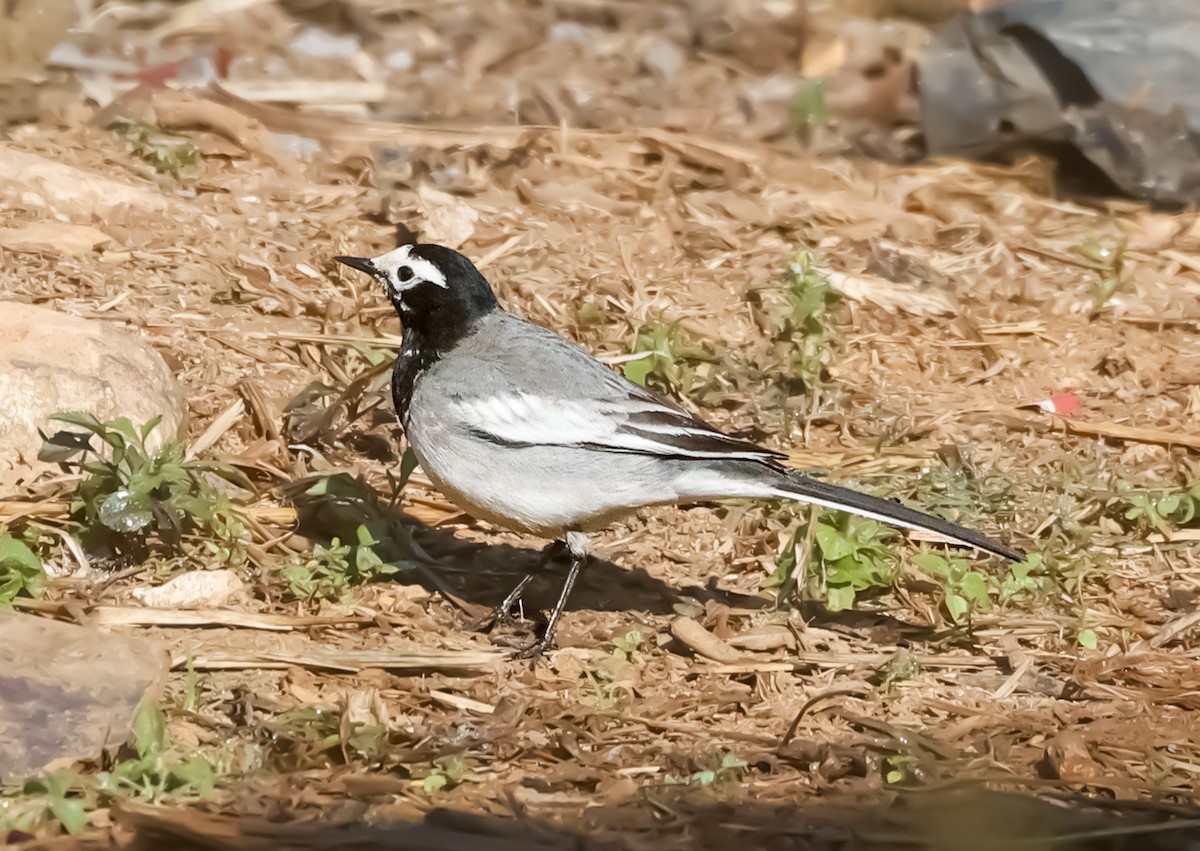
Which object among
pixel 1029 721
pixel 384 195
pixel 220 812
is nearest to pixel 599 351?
pixel 384 195

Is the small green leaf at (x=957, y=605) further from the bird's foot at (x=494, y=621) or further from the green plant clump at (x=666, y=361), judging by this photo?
A: the green plant clump at (x=666, y=361)

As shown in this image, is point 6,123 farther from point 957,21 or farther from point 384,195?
point 957,21

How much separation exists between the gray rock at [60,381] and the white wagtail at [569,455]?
1160 mm

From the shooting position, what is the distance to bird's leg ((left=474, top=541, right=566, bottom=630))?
6137 mm

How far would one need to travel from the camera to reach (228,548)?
6.18 m

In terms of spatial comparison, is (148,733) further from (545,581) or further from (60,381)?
(545,581)

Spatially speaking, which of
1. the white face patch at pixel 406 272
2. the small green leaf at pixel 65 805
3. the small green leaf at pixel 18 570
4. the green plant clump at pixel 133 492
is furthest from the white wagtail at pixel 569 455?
the small green leaf at pixel 65 805

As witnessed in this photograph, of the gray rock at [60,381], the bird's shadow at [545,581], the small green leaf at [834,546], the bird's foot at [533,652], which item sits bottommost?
the bird's shadow at [545,581]

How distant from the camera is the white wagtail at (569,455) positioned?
5840 mm

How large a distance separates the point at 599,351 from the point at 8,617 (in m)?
3.49

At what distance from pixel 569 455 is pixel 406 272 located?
112cm

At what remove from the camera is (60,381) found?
6.24 metres

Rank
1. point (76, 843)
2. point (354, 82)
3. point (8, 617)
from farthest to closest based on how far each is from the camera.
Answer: point (354, 82)
point (8, 617)
point (76, 843)

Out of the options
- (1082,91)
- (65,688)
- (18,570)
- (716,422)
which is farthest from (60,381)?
(1082,91)
